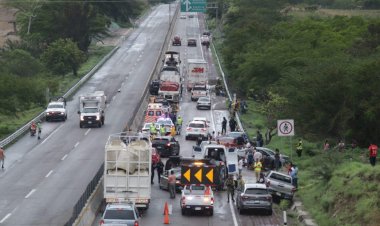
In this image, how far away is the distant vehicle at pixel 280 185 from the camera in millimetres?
40781

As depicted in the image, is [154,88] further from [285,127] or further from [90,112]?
[285,127]

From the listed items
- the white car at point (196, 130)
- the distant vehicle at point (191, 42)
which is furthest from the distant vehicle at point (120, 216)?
the distant vehicle at point (191, 42)

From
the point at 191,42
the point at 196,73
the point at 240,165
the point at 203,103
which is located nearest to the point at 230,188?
the point at 240,165

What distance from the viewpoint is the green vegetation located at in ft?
114

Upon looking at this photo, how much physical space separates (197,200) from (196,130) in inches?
1074

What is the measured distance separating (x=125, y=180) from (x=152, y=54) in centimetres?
9092

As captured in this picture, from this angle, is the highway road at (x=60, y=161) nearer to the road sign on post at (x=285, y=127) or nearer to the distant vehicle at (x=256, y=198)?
the distant vehicle at (x=256, y=198)

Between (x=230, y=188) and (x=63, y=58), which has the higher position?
(x=230, y=188)

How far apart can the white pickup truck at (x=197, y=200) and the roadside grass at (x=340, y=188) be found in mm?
3872

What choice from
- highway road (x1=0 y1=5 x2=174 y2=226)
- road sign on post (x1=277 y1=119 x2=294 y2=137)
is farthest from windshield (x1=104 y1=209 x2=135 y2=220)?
road sign on post (x1=277 y1=119 x2=294 y2=137)

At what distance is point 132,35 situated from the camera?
15700cm

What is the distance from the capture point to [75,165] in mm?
52719

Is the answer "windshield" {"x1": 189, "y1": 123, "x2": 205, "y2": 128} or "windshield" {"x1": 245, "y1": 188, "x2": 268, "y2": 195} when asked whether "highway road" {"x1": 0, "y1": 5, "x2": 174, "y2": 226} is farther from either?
"windshield" {"x1": 245, "y1": 188, "x2": 268, "y2": 195}

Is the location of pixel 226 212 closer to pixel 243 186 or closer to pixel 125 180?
pixel 243 186
